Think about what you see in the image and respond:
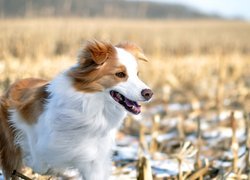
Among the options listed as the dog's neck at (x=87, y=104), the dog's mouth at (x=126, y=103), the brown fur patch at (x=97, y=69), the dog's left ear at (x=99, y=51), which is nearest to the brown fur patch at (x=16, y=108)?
the dog's neck at (x=87, y=104)

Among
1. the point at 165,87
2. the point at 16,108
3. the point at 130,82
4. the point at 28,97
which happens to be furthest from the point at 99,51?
the point at 165,87

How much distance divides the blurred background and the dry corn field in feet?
0.05

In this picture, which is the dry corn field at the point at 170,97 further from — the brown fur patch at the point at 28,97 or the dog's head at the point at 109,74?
the brown fur patch at the point at 28,97

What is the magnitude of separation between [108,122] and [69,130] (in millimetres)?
343

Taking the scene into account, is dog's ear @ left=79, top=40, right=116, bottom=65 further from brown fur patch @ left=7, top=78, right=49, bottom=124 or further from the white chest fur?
brown fur patch @ left=7, top=78, right=49, bottom=124

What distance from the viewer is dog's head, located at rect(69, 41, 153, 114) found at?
432 cm

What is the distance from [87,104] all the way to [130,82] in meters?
0.43

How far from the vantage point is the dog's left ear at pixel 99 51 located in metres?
4.42

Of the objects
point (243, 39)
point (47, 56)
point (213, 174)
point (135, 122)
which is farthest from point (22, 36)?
point (243, 39)

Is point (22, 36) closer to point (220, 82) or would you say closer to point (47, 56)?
point (47, 56)

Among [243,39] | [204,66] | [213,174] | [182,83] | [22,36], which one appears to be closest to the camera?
[213,174]

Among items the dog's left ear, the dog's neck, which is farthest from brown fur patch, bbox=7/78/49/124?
the dog's left ear

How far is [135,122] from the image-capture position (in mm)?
10109

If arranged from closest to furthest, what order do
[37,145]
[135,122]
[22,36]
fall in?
1. [37,145]
2. [135,122]
3. [22,36]
